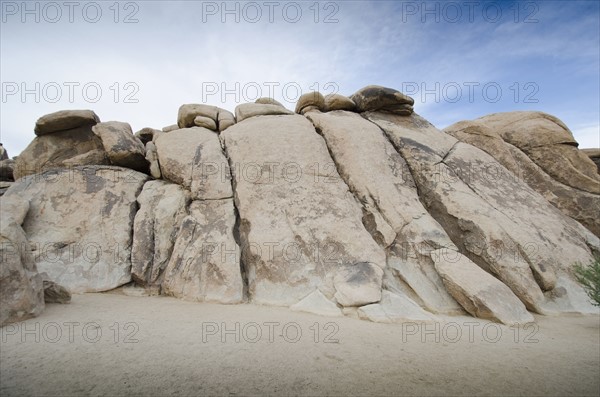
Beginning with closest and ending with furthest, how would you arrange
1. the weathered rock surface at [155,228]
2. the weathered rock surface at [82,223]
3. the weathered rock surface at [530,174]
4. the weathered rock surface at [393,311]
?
1. the weathered rock surface at [393,311]
2. the weathered rock surface at [82,223]
3. the weathered rock surface at [155,228]
4. the weathered rock surface at [530,174]

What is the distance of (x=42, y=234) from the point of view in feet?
23.6

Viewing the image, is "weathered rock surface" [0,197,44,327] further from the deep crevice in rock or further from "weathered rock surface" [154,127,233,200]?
"weathered rock surface" [154,127,233,200]

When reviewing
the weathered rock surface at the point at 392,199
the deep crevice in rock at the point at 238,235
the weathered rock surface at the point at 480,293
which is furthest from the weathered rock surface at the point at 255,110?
the weathered rock surface at the point at 480,293

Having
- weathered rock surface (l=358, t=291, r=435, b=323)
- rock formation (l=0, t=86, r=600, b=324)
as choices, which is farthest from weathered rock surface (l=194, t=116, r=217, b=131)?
weathered rock surface (l=358, t=291, r=435, b=323)

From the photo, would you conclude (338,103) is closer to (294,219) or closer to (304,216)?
(304,216)

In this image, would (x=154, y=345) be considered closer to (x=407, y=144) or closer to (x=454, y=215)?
(x=454, y=215)

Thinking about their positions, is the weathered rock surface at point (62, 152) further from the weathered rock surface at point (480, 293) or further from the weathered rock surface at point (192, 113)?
the weathered rock surface at point (480, 293)

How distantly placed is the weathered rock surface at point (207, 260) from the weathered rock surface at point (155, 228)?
35 centimetres

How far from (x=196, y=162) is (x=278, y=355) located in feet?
20.3

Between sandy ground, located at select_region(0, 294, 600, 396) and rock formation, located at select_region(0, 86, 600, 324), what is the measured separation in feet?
2.11

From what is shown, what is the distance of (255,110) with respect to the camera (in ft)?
33.8

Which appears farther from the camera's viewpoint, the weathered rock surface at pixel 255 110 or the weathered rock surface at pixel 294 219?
the weathered rock surface at pixel 255 110

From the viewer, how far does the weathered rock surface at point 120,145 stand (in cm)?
905

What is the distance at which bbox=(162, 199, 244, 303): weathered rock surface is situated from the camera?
19.9 feet
